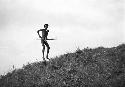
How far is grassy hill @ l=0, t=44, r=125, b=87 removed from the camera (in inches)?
684

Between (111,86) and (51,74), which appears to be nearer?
(111,86)

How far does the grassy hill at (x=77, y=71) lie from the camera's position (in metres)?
17.4

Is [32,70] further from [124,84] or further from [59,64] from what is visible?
[124,84]

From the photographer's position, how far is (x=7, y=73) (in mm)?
23828

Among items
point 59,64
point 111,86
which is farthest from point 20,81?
point 111,86

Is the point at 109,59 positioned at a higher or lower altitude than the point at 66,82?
higher

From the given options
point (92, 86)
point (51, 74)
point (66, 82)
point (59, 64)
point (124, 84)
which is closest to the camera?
point (124, 84)

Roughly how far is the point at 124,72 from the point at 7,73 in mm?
10910

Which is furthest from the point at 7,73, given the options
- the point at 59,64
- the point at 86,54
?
the point at 86,54

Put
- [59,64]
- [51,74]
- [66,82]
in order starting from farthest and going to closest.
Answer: [59,64] → [51,74] → [66,82]

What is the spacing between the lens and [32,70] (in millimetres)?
21734

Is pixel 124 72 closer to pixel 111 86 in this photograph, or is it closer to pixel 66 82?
pixel 111 86

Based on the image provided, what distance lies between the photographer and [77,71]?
1933cm

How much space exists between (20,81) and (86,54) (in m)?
5.57
